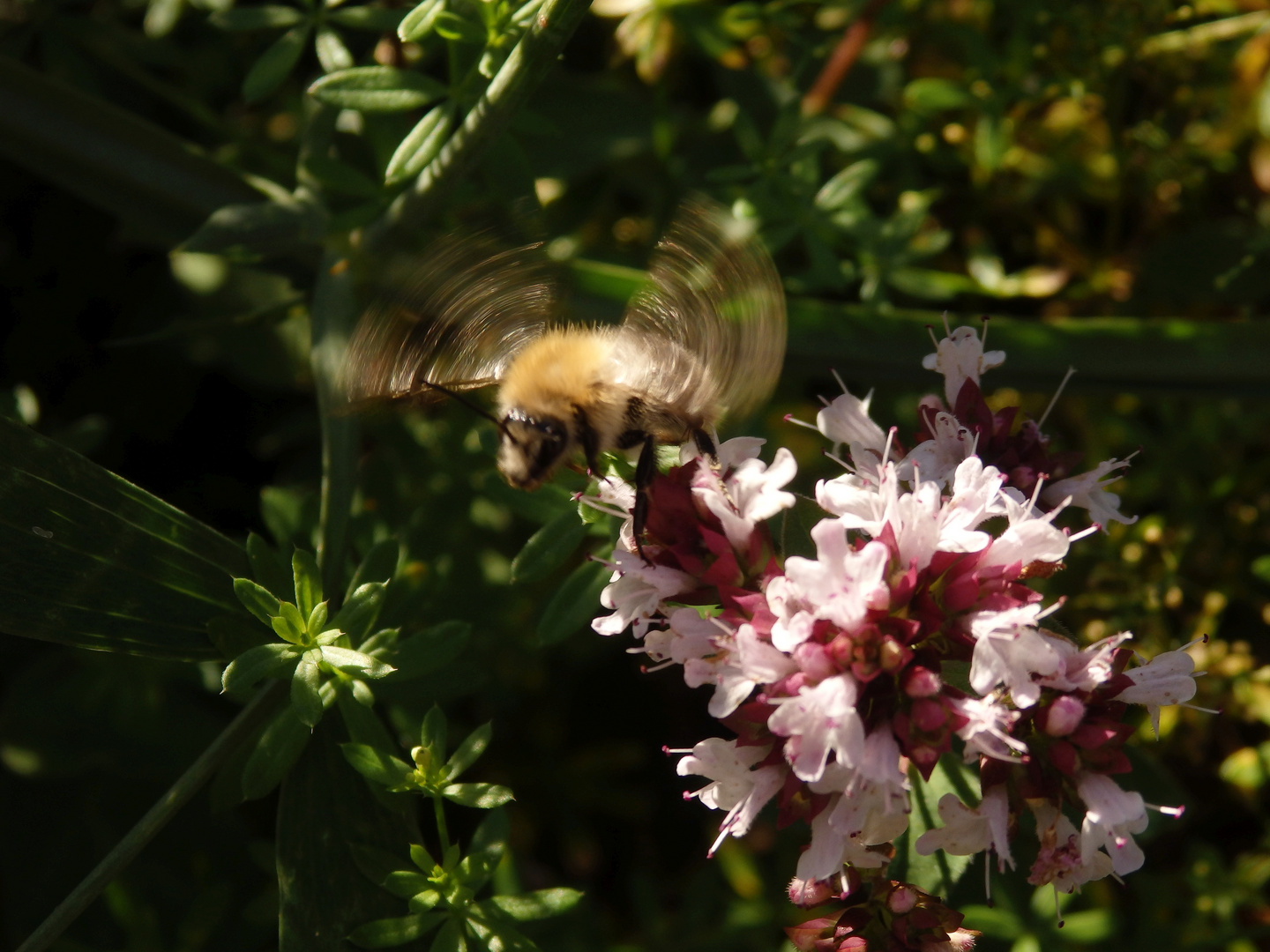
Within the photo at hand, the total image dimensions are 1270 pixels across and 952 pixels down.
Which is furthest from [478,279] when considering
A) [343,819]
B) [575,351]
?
[343,819]

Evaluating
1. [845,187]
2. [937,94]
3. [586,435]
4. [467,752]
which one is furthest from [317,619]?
[937,94]

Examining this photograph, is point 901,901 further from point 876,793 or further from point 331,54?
point 331,54

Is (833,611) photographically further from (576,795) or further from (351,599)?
(576,795)

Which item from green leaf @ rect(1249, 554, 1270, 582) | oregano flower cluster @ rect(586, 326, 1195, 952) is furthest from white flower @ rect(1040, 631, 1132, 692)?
green leaf @ rect(1249, 554, 1270, 582)

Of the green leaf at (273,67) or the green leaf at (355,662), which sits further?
the green leaf at (273,67)

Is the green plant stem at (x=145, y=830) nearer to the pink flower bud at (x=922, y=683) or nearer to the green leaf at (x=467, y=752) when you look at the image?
the green leaf at (x=467, y=752)

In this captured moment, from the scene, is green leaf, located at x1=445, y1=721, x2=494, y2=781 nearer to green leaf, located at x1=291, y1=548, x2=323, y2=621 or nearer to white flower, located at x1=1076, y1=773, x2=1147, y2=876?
green leaf, located at x1=291, y1=548, x2=323, y2=621

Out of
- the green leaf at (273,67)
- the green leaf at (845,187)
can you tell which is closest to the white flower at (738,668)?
the green leaf at (845,187)
